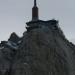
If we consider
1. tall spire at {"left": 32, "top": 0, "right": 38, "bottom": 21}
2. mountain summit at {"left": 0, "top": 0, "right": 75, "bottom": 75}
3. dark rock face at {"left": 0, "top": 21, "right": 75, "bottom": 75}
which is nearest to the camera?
dark rock face at {"left": 0, "top": 21, "right": 75, "bottom": 75}

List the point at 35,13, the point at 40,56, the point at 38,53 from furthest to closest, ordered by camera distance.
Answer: the point at 35,13 → the point at 38,53 → the point at 40,56

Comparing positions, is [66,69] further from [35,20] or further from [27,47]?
[35,20]

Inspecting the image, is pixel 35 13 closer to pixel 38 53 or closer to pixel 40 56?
pixel 38 53

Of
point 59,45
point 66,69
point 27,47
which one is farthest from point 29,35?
point 66,69

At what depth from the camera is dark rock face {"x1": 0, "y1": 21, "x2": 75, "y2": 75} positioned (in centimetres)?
7131

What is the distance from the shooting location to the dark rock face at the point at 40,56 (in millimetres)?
71312

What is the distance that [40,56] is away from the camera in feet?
239

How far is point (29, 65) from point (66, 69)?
987 cm

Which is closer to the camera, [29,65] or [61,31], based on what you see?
[29,65]

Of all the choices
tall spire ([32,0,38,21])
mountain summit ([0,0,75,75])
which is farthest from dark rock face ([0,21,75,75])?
tall spire ([32,0,38,21])

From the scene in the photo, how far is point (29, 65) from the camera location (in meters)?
71.0

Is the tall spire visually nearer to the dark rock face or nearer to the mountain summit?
the mountain summit

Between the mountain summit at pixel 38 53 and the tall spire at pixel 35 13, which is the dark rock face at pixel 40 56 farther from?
the tall spire at pixel 35 13

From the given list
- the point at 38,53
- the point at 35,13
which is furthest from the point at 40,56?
the point at 35,13
